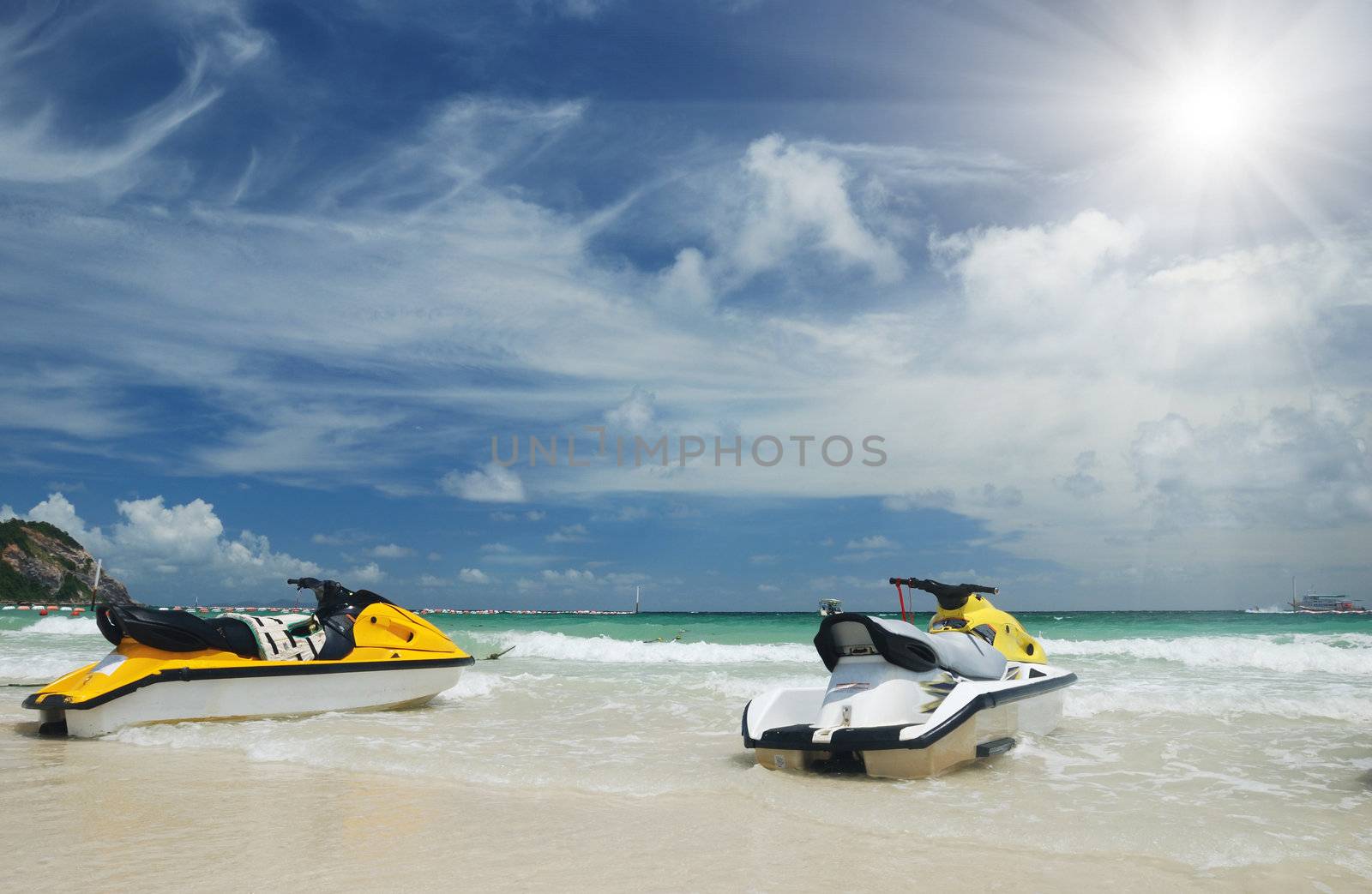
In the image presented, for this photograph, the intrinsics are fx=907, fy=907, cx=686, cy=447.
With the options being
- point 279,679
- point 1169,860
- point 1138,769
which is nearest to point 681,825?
point 1169,860

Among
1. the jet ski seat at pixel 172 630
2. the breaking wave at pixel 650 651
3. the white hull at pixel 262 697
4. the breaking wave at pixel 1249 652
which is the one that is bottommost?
the breaking wave at pixel 650 651

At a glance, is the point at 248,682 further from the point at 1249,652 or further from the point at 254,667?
the point at 1249,652

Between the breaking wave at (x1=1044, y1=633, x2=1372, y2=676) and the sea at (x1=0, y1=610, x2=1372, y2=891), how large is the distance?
867 centimetres

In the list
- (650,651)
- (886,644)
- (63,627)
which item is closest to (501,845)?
(886,644)

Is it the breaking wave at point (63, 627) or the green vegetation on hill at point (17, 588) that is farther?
the green vegetation on hill at point (17, 588)

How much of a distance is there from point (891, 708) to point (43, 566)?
69477mm

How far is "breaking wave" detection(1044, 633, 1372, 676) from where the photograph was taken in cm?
1761

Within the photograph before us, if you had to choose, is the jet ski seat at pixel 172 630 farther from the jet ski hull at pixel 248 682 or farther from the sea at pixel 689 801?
the sea at pixel 689 801

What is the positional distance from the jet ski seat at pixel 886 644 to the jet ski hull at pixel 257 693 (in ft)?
16.5

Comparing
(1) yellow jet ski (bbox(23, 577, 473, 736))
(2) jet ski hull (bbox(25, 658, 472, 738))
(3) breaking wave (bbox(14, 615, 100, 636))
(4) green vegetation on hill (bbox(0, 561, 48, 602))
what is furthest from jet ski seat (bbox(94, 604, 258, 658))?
(4) green vegetation on hill (bbox(0, 561, 48, 602))

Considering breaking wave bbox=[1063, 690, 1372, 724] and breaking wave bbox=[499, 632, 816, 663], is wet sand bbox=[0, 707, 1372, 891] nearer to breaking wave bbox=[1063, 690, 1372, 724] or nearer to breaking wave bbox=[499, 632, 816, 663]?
breaking wave bbox=[1063, 690, 1372, 724]

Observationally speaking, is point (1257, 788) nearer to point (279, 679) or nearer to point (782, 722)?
point (782, 722)

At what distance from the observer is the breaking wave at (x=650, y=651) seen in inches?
803

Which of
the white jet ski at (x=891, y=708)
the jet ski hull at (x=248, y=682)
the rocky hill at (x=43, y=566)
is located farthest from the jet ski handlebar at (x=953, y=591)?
the rocky hill at (x=43, y=566)
